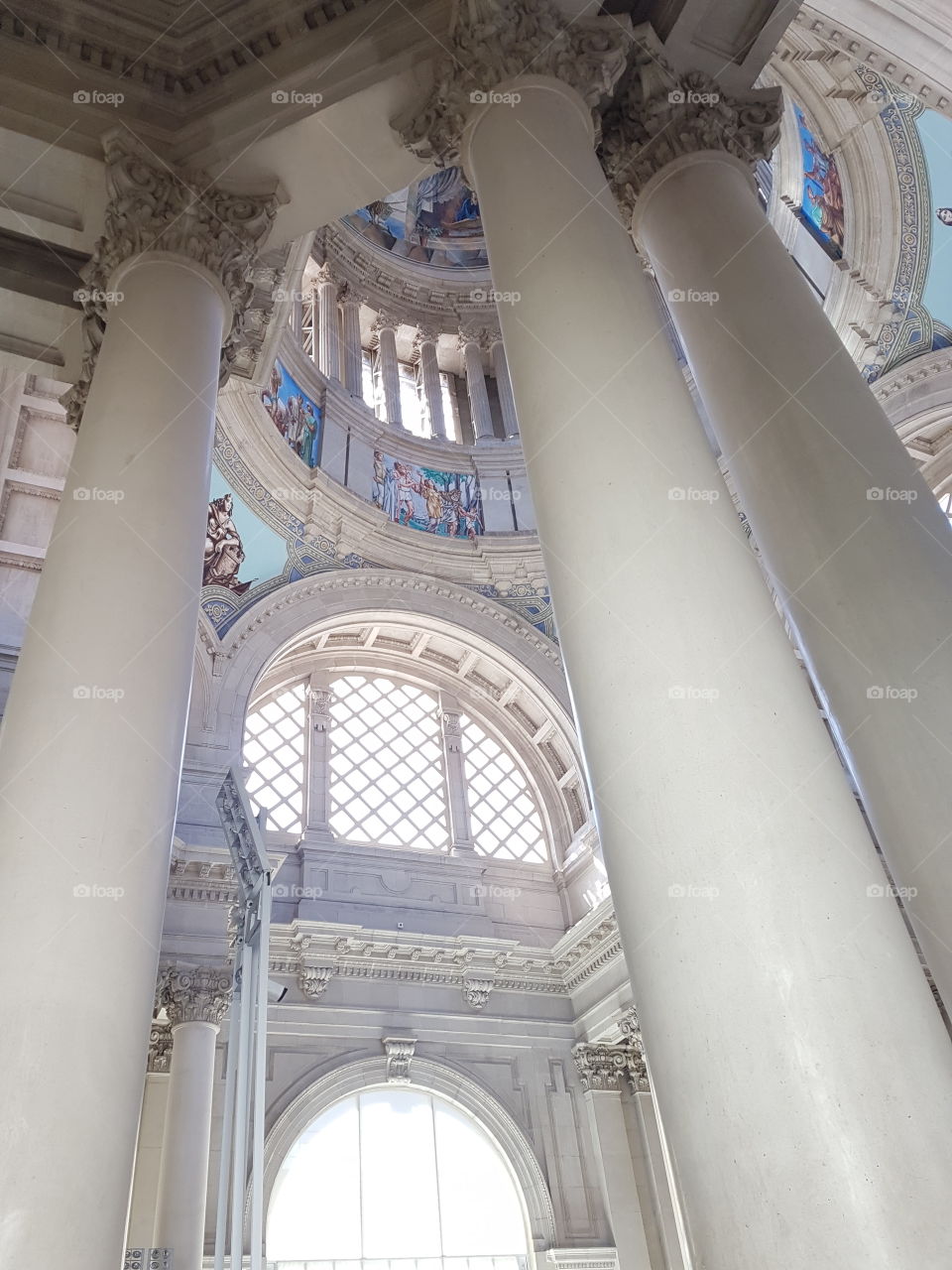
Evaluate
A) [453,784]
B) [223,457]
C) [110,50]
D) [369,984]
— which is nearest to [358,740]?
[453,784]

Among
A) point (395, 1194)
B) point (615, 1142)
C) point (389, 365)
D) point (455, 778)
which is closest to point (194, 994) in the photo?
point (395, 1194)

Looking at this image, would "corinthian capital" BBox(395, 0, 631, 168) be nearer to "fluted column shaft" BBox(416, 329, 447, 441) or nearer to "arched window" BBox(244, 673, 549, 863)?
"arched window" BBox(244, 673, 549, 863)

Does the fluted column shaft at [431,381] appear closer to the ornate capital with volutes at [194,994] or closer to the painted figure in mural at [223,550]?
the painted figure in mural at [223,550]

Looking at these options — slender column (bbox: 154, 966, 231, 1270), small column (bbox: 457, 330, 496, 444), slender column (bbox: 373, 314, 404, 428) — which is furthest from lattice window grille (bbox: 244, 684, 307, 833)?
small column (bbox: 457, 330, 496, 444)

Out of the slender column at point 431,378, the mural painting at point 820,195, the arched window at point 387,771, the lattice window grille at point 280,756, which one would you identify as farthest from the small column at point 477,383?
the mural painting at point 820,195

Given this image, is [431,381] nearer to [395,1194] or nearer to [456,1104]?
[456,1104]

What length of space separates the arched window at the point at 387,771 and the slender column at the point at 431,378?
16.0 ft

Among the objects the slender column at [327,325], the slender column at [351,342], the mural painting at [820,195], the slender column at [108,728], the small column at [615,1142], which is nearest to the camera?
the slender column at [108,728]

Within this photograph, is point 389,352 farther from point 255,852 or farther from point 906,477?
point 906,477

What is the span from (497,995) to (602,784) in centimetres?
1052

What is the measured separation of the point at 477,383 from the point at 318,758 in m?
7.71

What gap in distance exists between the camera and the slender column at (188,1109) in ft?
26.6

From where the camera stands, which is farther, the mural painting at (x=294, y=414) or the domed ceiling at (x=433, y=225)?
the domed ceiling at (x=433, y=225)

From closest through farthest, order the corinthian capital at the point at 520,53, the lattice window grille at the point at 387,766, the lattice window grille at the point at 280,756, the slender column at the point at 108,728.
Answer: the slender column at the point at 108,728, the corinthian capital at the point at 520,53, the lattice window grille at the point at 280,756, the lattice window grille at the point at 387,766
